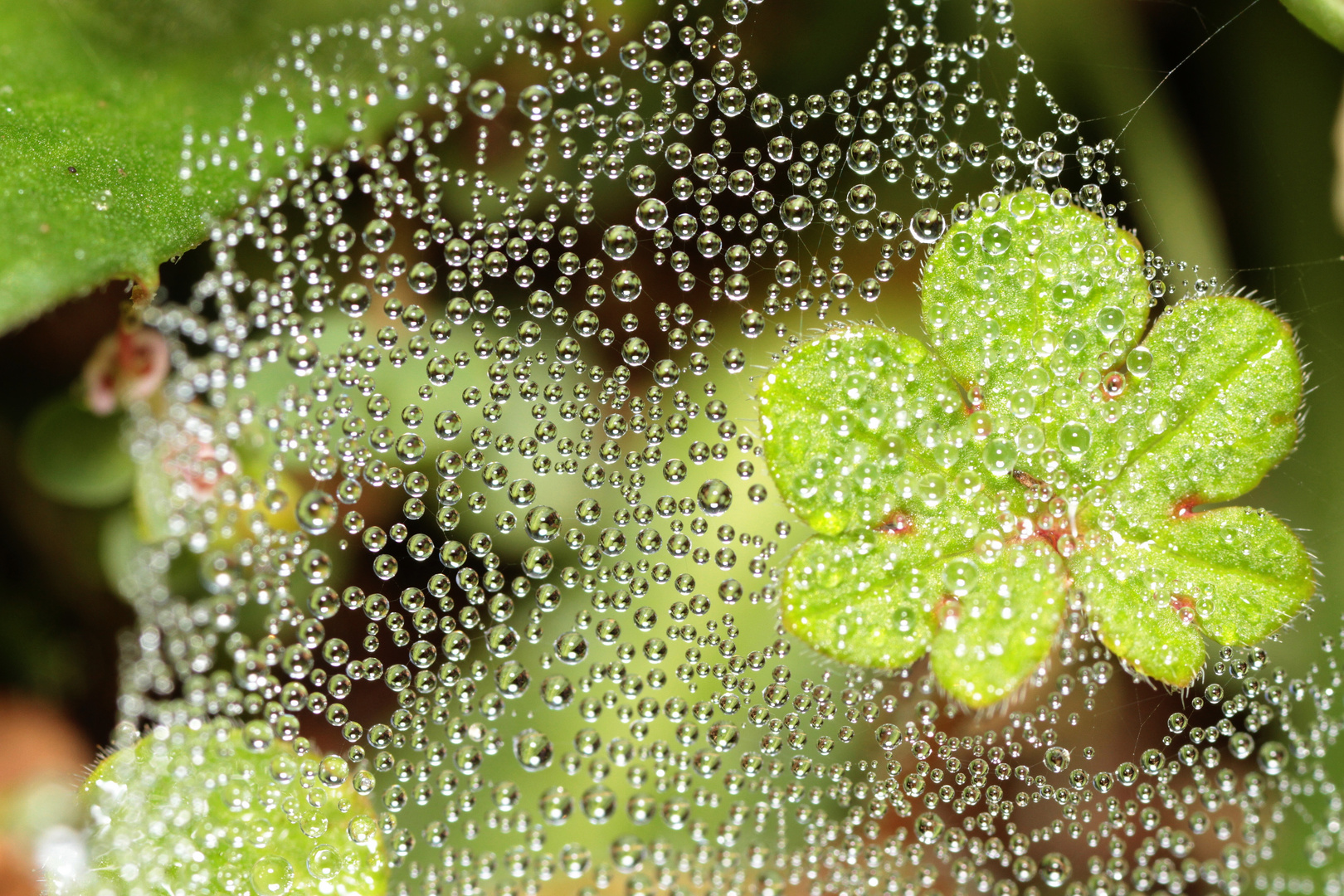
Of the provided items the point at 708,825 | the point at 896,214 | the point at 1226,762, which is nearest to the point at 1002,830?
the point at 1226,762

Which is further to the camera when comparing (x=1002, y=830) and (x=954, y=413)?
(x=1002, y=830)

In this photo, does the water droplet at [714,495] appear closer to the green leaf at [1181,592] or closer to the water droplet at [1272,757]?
the green leaf at [1181,592]

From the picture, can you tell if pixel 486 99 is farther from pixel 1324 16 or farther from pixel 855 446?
pixel 1324 16

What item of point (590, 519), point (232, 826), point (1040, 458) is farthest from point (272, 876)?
point (1040, 458)

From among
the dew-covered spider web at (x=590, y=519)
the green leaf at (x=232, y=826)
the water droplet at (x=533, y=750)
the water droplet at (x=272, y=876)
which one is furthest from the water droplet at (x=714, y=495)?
the water droplet at (x=272, y=876)

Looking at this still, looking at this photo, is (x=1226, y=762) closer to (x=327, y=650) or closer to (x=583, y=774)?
(x=583, y=774)

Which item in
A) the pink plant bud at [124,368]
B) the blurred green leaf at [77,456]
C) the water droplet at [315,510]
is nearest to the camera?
the water droplet at [315,510]

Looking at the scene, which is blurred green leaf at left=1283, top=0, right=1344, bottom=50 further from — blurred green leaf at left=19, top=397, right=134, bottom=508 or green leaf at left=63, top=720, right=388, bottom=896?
blurred green leaf at left=19, top=397, right=134, bottom=508
